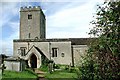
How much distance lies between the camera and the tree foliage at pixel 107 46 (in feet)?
22.1

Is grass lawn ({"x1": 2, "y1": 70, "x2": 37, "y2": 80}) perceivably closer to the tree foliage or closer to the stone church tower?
the tree foliage

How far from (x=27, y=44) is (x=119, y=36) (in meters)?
34.7

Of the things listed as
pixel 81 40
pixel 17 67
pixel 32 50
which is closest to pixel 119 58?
pixel 17 67

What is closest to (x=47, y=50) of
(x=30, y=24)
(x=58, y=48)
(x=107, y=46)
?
(x=58, y=48)

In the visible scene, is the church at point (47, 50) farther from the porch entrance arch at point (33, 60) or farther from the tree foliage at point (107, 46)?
the tree foliage at point (107, 46)

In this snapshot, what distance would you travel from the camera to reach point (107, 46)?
22.9ft

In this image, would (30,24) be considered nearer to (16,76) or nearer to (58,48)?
(58,48)

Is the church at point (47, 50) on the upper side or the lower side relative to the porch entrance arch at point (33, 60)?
upper

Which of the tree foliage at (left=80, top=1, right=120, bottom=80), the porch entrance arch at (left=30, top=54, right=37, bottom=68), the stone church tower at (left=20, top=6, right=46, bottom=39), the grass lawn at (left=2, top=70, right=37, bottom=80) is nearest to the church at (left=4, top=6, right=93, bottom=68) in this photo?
Answer: the porch entrance arch at (left=30, top=54, right=37, bottom=68)

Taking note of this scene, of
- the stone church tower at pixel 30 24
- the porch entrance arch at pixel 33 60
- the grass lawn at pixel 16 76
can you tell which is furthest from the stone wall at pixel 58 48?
the grass lawn at pixel 16 76

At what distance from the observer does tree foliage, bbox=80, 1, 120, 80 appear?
673 cm

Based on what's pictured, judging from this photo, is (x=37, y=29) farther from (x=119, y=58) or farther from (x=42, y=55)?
(x=119, y=58)

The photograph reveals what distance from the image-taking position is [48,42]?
40781 mm

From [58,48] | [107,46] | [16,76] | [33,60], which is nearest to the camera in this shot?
[107,46]
